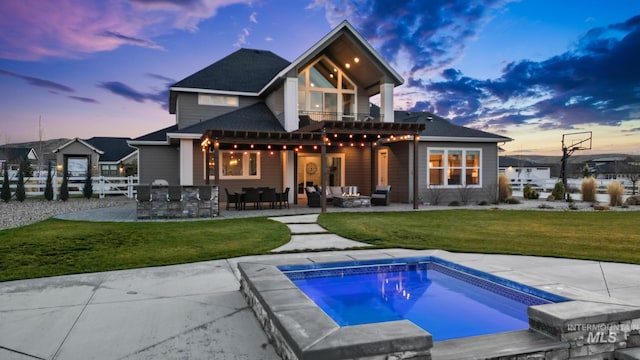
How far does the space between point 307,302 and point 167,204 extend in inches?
404

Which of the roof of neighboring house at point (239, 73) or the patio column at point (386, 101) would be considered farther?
the roof of neighboring house at point (239, 73)

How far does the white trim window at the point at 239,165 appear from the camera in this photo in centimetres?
1791

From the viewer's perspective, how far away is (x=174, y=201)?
12.8 meters

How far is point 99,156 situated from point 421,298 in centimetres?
3738

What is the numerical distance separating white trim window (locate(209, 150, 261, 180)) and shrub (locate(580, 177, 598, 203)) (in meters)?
15.8

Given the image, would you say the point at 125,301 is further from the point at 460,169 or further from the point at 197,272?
the point at 460,169

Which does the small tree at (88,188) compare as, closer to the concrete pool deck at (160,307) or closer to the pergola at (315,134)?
the pergola at (315,134)

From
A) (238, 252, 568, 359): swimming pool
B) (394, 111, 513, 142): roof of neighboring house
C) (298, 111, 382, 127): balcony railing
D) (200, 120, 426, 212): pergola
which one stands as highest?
(298, 111, 382, 127): balcony railing

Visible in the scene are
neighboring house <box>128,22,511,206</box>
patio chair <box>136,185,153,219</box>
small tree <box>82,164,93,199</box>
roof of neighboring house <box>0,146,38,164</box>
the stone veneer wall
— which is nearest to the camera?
patio chair <box>136,185,153,219</box>

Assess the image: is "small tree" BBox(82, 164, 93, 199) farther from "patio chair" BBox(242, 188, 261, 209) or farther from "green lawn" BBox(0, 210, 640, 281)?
"patio chair" BBox(242, 188, 261, 209)

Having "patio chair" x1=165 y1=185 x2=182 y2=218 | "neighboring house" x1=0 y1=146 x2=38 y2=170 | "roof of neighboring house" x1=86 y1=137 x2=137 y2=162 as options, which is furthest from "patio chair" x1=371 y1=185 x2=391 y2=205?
"neighboring house" x1=0 y1=146 x2=38 y2=170

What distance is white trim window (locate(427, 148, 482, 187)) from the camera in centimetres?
1859

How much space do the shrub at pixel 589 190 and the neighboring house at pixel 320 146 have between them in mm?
4577

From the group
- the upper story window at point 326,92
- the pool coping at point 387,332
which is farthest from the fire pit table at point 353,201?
the pool coping at point 387,332
